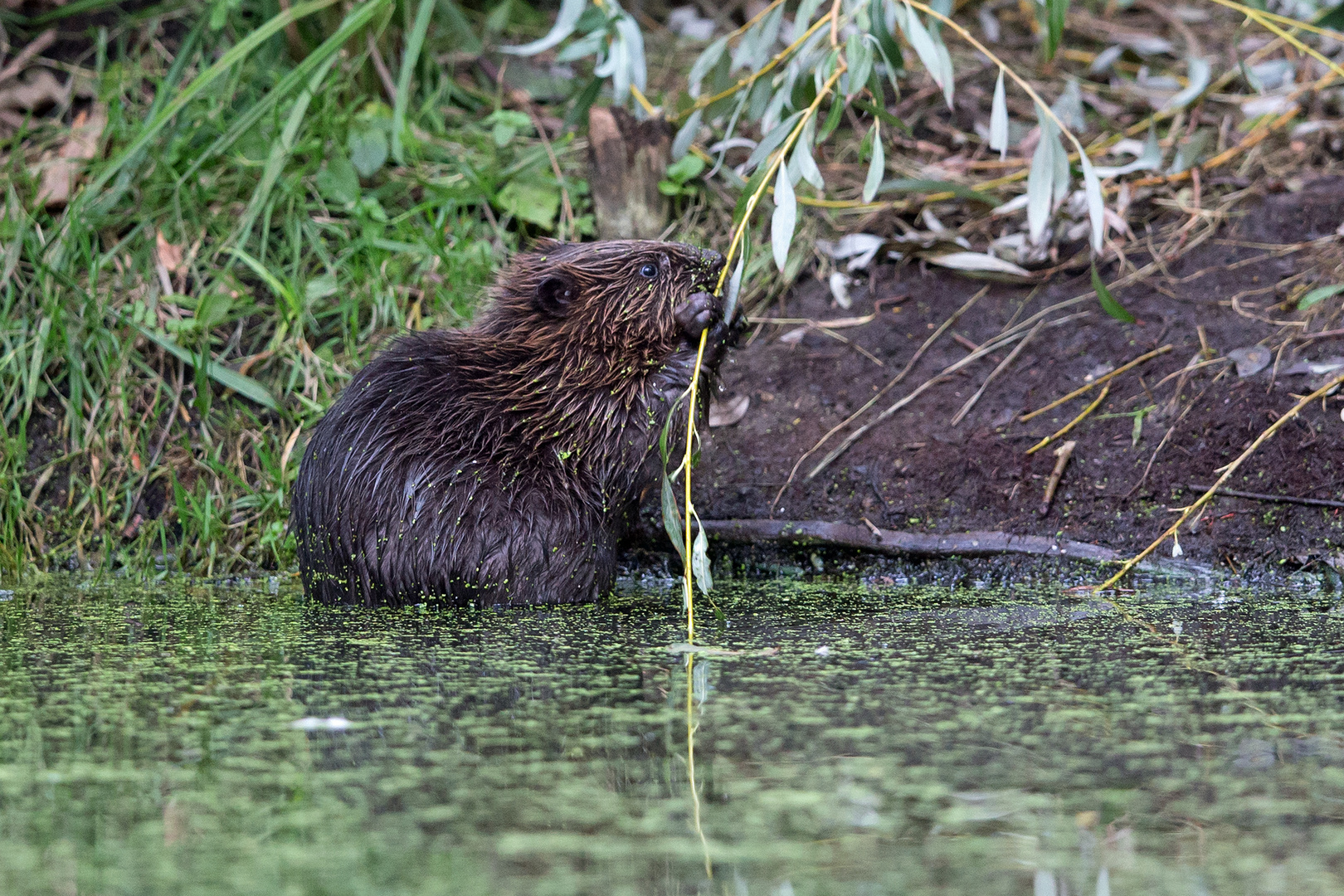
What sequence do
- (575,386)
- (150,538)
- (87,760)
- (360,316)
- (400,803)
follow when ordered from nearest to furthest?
(400,803)
(87,760)
(575,386)
(150,538)
(360,316)

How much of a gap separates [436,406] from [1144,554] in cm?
178

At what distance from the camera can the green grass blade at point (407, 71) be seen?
480cm

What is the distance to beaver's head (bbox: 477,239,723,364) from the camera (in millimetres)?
3410

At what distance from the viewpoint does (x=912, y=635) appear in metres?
2.67

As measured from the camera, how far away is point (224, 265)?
15.7 ft

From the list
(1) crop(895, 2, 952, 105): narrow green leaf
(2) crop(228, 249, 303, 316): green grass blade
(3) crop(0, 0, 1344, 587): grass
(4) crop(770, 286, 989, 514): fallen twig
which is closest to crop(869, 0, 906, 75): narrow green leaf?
(1) crop(895, 2, 952, 105): narrow green leaf

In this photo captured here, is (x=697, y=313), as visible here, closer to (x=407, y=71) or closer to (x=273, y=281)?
(x=273, y=281)

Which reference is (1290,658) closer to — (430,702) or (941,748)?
Result: (941,748)

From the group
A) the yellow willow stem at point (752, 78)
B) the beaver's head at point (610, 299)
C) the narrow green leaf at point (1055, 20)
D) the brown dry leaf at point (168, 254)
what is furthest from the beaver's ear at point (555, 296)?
the brown dry leaf at point (168, 254)

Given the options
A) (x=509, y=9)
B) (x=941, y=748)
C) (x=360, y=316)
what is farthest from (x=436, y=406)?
(x=509, y=9)

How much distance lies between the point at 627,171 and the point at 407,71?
0.89 meters

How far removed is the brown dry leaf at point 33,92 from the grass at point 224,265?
0.24 ft

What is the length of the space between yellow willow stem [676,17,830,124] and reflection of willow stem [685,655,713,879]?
165cm

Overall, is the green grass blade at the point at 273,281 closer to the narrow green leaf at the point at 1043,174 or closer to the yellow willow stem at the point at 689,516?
the yellow willow stem at the point at 689,516
